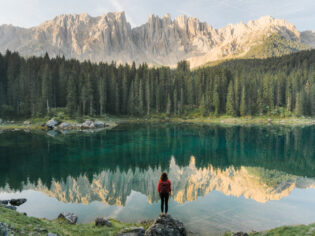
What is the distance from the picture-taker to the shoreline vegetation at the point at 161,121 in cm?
8575

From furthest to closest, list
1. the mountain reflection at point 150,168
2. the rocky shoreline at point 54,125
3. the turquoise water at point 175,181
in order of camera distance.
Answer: the rocky shoreline at point 54,125 < the mountain reflection at point 150,168 < the turquoise water at point 175,181

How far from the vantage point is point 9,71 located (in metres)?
105

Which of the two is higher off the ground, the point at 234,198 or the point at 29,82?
the point at 29,82

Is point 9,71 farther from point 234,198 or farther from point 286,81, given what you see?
point 286,81

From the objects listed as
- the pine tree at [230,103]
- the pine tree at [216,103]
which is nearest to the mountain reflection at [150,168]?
the pine tree at [230,103]

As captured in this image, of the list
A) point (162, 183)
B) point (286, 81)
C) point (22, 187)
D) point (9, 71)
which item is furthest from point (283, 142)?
point (9, 71)

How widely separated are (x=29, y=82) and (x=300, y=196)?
360ft

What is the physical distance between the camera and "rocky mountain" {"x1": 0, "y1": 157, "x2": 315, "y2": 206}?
2472 centimetres

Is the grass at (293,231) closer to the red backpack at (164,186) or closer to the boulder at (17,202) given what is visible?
the red backpack at (164,186)

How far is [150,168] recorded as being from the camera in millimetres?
35938

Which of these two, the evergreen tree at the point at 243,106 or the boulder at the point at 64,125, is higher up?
the evergreen tree at the point at 243,106

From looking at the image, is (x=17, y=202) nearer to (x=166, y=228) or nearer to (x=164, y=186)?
(x=164, y=186)

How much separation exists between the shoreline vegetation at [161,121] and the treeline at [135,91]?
17.8 ft

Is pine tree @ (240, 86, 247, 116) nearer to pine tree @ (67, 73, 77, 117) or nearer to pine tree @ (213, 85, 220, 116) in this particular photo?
pine tree @ (213, 85, 220, 116)
